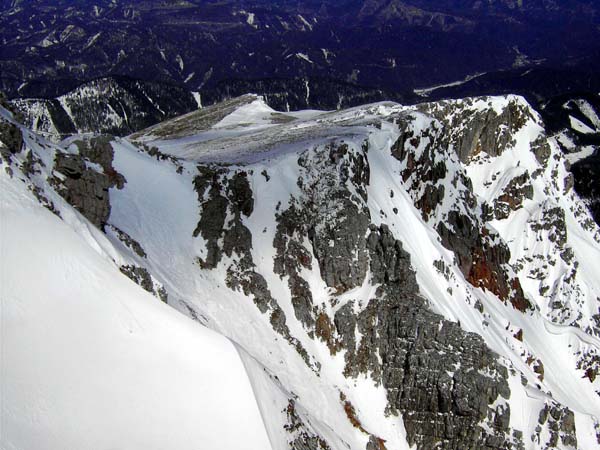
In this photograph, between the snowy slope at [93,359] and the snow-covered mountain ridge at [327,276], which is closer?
the snowy slope at [93,359]

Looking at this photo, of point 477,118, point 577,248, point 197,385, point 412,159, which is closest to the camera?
point 197,385

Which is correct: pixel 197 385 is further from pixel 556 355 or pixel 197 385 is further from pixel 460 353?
pixel 556 355

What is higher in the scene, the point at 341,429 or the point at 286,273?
the point at 286,273

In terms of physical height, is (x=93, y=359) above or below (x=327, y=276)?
above

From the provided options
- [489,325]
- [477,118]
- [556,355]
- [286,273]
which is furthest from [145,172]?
[477,118]

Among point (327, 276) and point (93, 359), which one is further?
point (327, 276)
